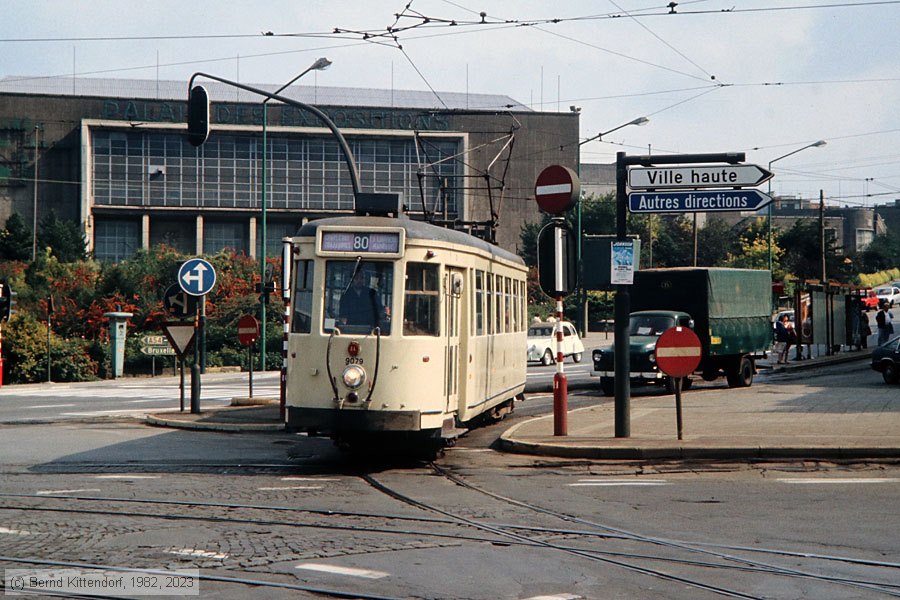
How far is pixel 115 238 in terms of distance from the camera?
75.1m

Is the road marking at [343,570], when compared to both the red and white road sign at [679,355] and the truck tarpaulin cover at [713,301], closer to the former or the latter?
the red and white road sign at [679,355]

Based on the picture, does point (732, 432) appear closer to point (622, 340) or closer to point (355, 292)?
point (622, 340)

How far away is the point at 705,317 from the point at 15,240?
53.6m

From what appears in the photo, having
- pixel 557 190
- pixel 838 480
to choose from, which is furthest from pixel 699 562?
pixel 557 190

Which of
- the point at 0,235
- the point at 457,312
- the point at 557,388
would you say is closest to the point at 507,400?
the point at 557,388

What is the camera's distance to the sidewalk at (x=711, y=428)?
13.7m

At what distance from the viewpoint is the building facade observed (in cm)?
7281

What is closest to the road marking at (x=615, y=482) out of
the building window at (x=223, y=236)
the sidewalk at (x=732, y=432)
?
the sidewalk at (x=732, y=432)

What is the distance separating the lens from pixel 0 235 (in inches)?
2778

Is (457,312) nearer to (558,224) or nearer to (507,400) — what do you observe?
(558,224)

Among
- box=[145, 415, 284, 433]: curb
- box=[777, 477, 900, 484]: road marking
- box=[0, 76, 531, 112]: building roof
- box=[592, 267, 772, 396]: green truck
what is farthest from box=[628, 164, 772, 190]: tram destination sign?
Result: box=[0, 76, 531, 112]: building roof

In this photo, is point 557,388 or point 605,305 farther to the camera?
point 605,305

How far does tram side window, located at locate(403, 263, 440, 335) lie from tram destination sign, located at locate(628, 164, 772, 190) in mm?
3903

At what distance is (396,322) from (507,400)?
23.7ft
